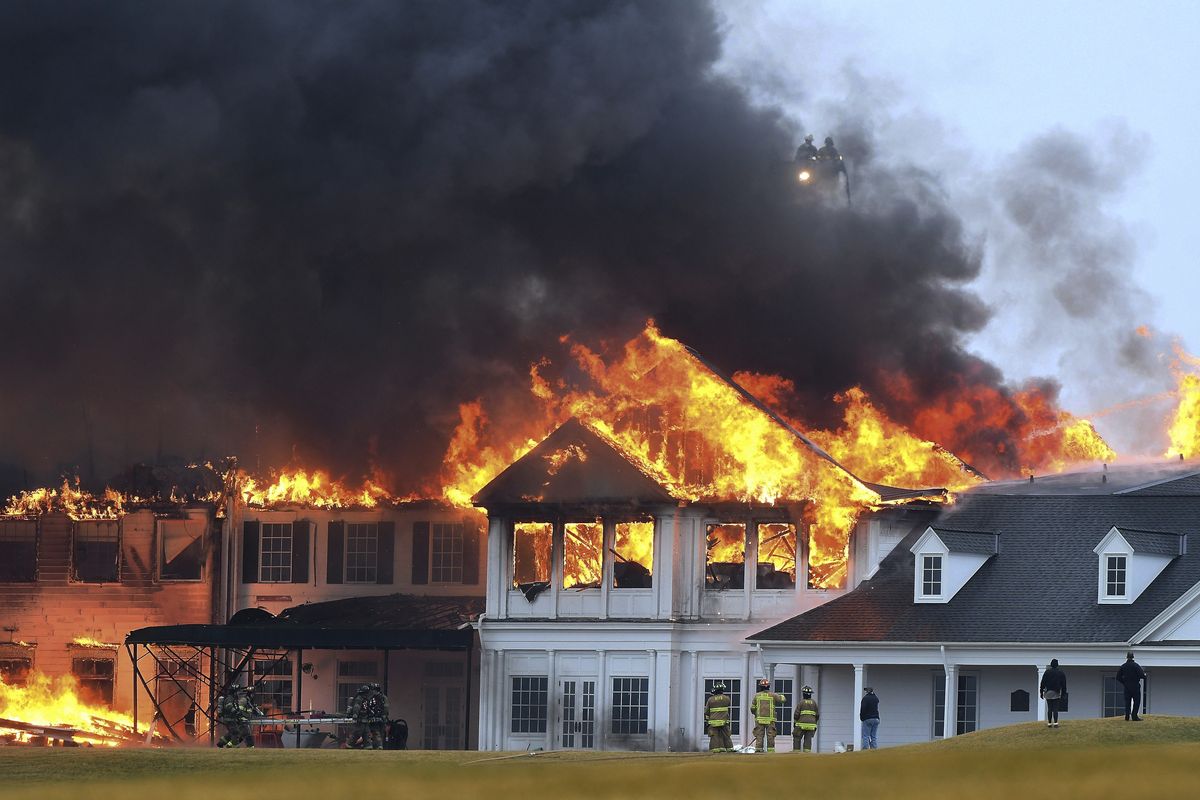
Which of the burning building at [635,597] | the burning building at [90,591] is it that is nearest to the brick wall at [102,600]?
the burning building at [90,591]

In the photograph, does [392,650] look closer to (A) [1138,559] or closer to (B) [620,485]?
(B) [620,485]

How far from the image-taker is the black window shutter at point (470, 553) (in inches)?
2185

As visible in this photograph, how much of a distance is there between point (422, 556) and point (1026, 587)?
15.5m

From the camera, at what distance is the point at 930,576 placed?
4738 cm

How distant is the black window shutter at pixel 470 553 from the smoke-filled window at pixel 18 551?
1076cm

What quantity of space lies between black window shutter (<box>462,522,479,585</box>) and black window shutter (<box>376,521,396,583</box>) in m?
1.69

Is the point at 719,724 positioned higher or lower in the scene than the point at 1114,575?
lower

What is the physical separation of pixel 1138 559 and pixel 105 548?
25.3m

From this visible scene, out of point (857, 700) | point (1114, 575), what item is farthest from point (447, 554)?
point (1114, 575)

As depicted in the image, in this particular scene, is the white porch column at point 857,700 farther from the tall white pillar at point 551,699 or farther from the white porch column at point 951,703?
the tall white pillar at point 551,699

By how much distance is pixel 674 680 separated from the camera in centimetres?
4928

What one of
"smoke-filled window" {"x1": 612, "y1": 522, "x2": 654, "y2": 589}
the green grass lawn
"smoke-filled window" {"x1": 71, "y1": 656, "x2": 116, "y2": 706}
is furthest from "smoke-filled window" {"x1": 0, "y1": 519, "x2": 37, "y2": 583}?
the green grass lawn

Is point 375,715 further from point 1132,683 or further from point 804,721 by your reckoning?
point 1132,683

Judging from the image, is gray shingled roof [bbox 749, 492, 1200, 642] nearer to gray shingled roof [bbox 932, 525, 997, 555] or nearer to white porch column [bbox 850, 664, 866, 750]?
gray shingled roof [bbox 932, 525, 997, 555]
